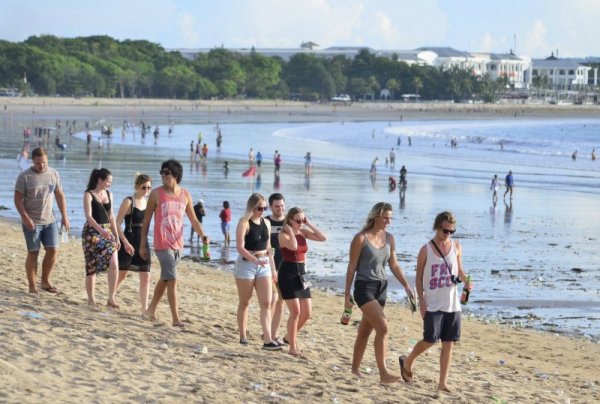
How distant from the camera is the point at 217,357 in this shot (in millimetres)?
9641

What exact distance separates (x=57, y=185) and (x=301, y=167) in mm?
36516

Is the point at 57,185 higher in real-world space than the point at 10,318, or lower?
higher

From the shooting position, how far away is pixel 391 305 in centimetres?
1577

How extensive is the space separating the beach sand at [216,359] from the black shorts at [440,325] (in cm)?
54

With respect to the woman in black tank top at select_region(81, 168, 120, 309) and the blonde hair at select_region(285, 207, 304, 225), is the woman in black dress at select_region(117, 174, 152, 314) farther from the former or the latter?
the blonde hair at select_region(285, 207, 304, 225)

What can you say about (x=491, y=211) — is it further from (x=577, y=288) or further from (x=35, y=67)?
(x=35, y=67)

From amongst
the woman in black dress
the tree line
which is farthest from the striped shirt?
the tree line

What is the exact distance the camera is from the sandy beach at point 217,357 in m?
8.31

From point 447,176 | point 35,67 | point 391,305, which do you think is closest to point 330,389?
point 391,305

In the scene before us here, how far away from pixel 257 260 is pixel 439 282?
1.77 metres

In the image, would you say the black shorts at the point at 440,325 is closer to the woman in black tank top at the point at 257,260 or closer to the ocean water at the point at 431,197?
the woman in black tank top at the point at 257,260

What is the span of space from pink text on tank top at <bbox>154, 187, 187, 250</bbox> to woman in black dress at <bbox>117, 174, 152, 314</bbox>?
51 centimetres

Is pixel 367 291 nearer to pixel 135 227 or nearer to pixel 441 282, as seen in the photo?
pixel 441 282

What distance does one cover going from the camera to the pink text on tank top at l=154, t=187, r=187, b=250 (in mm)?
10453
